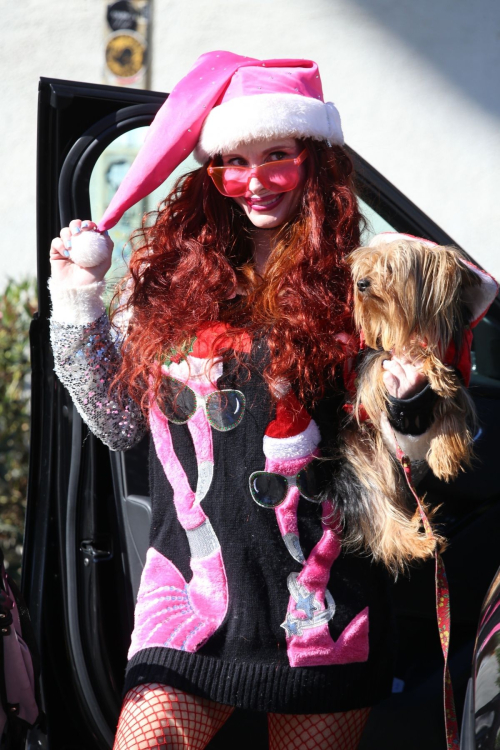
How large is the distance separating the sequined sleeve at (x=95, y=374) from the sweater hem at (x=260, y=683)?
531mm

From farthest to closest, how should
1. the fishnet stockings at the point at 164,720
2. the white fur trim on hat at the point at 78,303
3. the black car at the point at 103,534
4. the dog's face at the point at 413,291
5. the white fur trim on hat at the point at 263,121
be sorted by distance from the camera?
the black car at the point at 103,534, the white fur trim on hat at the point at 78,303, the white fur trim on hat at the point at 263,121, the fishnet stockings at the point at 164,720, the dog's face at the point at 413,291

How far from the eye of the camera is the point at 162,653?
62.4 inches

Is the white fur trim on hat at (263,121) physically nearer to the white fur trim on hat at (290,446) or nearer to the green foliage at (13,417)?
the white fur trim on hat at (290,446)

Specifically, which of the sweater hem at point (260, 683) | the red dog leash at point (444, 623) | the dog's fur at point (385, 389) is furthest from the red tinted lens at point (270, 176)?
the sweater hem at point (260, 683)

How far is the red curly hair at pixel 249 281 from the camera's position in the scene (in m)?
1.60

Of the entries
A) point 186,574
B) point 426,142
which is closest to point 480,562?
point 186,574

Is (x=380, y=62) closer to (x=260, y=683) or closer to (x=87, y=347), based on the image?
(x=87, y=347)

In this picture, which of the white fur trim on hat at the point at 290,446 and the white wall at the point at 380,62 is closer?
the white fur trim on hat at the point at 290,446

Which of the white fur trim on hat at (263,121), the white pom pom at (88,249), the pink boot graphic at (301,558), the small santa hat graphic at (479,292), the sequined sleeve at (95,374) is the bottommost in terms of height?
the pink boot graphic at (301,558)

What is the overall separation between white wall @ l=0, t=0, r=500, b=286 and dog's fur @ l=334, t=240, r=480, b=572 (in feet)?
10.6

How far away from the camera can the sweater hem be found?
1548 mm

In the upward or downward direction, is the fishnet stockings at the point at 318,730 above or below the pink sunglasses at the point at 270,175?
below

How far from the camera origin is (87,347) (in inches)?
70.2

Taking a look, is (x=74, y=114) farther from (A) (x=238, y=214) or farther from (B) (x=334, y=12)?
(B) (x=334, y=12)
